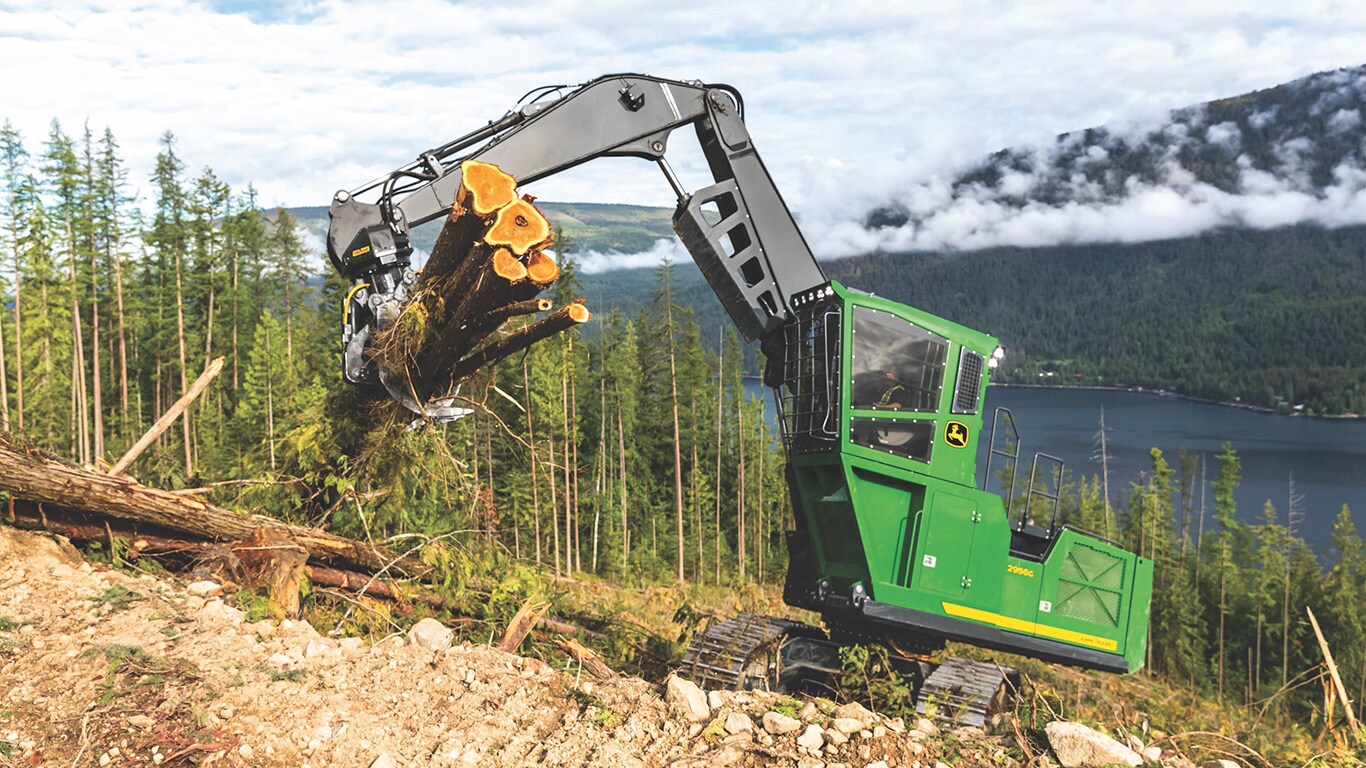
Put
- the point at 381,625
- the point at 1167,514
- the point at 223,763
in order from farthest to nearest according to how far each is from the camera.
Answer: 1. the point at 1167,514
2. the point at 381,625
3. the point at 223,763

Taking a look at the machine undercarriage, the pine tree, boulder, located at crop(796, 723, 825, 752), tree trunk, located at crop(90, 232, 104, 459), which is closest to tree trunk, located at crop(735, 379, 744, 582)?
the pine tree

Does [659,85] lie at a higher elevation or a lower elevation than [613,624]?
higher

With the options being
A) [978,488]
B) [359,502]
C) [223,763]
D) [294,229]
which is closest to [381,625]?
[359,502]

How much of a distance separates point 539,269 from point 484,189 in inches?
24.6

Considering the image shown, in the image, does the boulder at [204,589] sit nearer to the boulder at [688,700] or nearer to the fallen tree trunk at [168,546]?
the fallen tree trunk at [168,546]

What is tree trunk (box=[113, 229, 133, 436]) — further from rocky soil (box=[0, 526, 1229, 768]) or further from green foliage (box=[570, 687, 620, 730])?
green foliage (box=[570, 687, 620, 730])

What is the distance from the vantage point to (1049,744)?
18.0 feet

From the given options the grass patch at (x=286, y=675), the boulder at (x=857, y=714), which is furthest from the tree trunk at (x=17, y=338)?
the boulder at (x=857, y=714)

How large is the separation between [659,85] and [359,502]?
4.54m

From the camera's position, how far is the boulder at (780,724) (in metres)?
5.29

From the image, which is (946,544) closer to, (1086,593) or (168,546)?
(1086,593)

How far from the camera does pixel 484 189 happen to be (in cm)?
615

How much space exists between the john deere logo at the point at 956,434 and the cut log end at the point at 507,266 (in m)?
4.18

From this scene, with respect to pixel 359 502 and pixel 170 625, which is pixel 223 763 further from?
pixel 359 502
